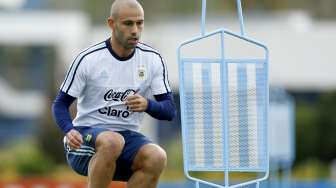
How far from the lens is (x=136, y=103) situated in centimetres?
1027

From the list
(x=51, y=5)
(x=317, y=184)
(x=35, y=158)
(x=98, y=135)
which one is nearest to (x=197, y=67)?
(x=98, y=135)

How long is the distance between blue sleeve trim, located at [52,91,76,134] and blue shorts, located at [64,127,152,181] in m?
0.18

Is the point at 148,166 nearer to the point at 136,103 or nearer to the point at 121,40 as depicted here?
the point at 136,103

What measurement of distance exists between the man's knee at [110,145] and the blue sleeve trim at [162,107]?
0.35 m

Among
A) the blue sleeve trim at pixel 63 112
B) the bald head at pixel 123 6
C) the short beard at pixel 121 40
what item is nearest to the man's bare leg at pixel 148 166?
the blue sleeve trim at pixel 63 112

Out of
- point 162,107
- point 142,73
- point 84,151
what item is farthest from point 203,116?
point 84,151

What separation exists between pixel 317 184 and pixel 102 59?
16.3m

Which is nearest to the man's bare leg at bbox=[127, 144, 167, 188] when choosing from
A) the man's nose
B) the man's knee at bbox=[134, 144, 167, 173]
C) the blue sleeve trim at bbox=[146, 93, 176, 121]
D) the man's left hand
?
the man's knee at bbox=[134, 144, 167, 173]

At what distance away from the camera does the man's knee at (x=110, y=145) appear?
10367 mm

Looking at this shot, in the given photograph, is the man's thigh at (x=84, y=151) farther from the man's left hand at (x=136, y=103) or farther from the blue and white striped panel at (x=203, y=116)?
the blue and white striped panel at (x=203, y=116)

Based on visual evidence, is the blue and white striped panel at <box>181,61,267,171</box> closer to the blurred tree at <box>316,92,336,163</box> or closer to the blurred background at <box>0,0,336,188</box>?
the blurred background at <box>0,0,336,188</box>

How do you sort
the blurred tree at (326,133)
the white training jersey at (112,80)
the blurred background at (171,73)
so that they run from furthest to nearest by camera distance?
the blurred tree at (326,133)
the blurred background at (171,73)
the white training jersey at (112,80)

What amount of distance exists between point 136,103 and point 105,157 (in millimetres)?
525

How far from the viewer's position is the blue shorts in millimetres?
10694
